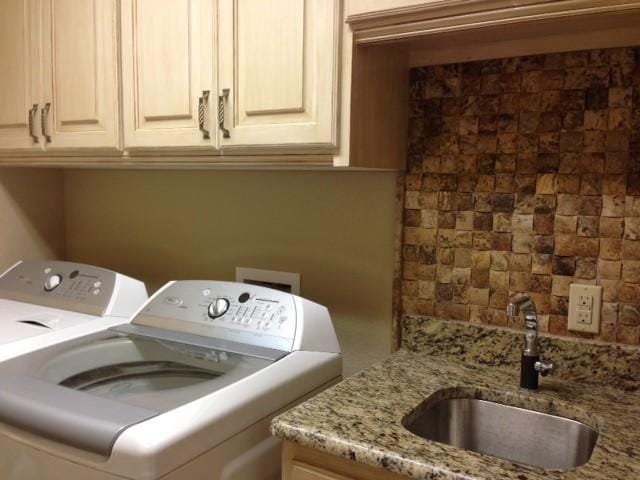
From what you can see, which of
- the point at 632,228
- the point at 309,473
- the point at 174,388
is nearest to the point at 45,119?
the point at 174,388

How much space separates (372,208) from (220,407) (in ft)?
2.54

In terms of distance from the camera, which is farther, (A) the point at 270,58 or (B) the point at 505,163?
(B) the point at 505,163

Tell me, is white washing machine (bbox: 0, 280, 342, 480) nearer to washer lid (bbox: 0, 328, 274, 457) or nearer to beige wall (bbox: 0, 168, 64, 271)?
washer lid (bbox: 0, 328, 274, 457)

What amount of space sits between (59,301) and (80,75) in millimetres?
687

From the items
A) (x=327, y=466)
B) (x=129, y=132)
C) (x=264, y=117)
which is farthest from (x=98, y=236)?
(x=327, y=466)

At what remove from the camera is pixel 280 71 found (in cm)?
124

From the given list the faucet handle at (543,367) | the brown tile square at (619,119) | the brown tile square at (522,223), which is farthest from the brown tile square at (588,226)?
the faucet handle at (543,367)

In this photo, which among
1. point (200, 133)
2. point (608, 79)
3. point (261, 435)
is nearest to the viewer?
point (261, 435)

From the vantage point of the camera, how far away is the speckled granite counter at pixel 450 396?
88 centimetres

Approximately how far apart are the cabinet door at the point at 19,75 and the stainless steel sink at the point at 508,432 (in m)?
1.42

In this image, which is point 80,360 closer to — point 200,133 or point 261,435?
point 261,435

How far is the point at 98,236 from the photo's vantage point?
220 cm

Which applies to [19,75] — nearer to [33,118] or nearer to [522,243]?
[33,118]

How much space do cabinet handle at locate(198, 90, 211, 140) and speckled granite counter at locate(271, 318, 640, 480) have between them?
2.29 ft
